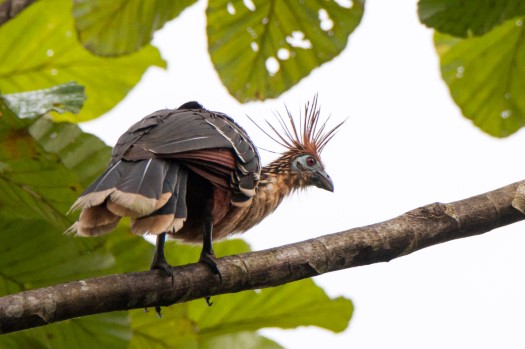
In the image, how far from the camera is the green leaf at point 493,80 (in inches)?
184

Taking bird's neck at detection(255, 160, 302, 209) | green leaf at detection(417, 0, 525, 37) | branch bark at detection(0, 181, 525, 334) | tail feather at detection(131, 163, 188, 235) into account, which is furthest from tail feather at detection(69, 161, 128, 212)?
green leaf at detection(417, 0, 525, 37)

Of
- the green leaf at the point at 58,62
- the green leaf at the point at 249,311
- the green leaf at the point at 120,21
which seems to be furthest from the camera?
the green leaf at the point at 58,62

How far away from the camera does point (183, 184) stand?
3.26 m

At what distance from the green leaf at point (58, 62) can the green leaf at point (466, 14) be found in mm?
1824

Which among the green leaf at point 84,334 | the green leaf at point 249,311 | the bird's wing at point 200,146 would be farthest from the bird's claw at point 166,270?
the green leaf at point 249,311

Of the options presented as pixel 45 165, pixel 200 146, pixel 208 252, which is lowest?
pixel 208 252

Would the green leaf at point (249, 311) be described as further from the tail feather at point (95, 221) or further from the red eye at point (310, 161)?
the tail feather at point (95, 221)

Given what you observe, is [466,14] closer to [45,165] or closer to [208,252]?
[208,252]

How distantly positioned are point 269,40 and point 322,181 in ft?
2.54

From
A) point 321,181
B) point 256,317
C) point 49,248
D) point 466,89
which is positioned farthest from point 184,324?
point 466,89

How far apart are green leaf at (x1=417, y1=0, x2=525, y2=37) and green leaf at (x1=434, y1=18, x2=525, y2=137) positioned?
70 cm

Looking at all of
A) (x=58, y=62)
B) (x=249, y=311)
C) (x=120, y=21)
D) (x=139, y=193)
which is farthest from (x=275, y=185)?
(x=58, y=62)

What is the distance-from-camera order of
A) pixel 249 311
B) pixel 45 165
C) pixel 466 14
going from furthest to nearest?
pixel 249 311 < pixel 466 14 < pixel 45 165

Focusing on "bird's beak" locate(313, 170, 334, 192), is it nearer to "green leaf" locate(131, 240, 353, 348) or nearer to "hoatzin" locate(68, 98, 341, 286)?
"hoatzin" locate(68, 98, 341, 286)
